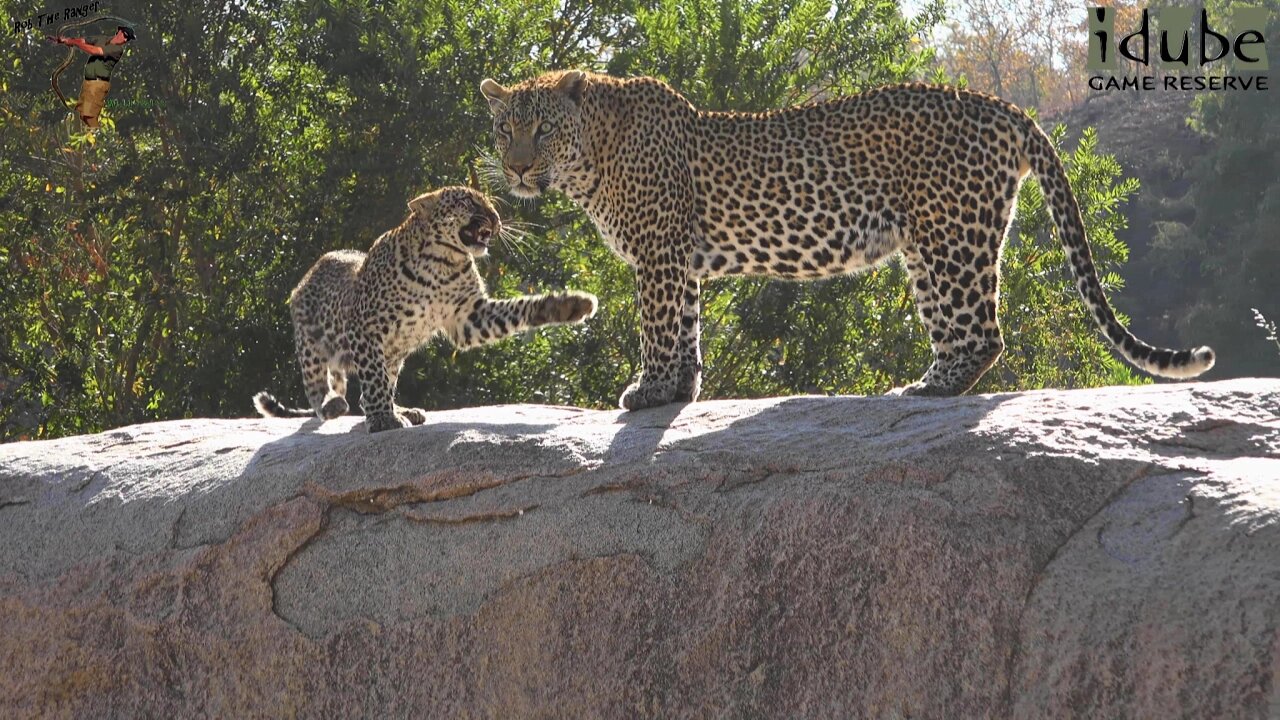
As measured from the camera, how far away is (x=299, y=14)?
43.2 ft

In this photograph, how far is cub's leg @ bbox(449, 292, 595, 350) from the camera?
26.1ft

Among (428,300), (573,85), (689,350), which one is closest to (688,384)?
(689,350)

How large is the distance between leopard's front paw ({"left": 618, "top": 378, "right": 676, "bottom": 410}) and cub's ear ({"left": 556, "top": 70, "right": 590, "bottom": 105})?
1542mm

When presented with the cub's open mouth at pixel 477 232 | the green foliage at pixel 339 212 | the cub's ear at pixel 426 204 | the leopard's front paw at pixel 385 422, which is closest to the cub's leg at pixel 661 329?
the cub's open mouth at pixel 477 232

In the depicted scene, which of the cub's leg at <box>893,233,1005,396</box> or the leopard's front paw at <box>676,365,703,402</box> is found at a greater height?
the cub's leg at <box>893,233,1005,396</box>

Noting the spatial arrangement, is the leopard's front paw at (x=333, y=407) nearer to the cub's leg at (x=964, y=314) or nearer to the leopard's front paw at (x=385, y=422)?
the leopard's front paw at (x=385, y=422)

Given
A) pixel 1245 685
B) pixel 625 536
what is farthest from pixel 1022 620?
pixel 625 536

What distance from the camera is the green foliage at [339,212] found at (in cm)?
1294

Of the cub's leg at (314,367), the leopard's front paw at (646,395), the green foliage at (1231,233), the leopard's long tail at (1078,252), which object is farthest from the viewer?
the green foliage at (1231,233)

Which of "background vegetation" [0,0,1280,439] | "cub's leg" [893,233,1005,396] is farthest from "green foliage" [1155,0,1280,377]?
"cub's leg" [893,233,1005,396]

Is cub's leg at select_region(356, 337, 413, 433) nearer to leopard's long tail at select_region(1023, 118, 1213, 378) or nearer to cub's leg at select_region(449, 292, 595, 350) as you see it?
cub's leg at select_region(449, 292, 595, 350)

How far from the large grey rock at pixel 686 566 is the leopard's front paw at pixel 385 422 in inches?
14.9

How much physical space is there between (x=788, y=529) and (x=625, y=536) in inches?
25.3

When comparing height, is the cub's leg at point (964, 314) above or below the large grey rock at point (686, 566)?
above
